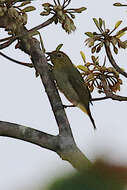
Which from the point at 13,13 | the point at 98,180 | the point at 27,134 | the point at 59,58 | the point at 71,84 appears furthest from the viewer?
the point at 71,84

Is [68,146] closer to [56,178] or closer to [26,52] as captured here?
[26,52]

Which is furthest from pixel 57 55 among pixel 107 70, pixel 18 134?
pixel 18 134

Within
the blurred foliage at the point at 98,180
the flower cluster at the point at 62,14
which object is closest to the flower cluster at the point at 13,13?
the flower cluster at the point at 62,14

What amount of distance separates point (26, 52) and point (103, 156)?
2694 millimetres

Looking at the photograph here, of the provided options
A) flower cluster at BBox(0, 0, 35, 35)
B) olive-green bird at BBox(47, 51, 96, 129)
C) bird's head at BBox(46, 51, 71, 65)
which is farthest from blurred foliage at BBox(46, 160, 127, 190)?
olive-green bird at BBox(47, 51, 96, 129)

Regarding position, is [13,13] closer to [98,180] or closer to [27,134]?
[27,134]

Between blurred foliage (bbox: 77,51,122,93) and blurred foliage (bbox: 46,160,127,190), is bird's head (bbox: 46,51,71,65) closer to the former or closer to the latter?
blurred foliage (bbox: 77,51,122,93)


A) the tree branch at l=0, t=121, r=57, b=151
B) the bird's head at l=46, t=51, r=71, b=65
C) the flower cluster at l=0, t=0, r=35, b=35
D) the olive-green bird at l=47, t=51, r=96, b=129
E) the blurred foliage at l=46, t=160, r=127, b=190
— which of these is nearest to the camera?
the blurred foliage at l=46, t=160, r=127, b=190

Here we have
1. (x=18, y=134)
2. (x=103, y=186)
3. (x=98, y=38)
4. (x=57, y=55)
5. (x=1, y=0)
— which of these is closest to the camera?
(x=103, y=186)

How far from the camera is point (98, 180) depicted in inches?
12.8

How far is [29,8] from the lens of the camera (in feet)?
9.82

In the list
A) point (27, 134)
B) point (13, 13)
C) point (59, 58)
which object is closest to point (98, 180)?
point (27, 134)

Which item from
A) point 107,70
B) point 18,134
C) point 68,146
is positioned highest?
point 107,70

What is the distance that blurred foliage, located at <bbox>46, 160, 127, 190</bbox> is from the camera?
1.05 feet
